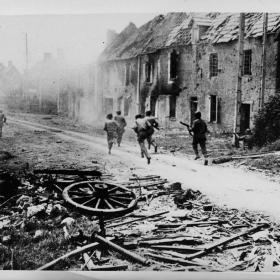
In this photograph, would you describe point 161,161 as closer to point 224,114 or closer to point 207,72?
point 224,114

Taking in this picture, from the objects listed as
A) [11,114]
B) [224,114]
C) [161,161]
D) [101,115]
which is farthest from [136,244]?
[11,114]

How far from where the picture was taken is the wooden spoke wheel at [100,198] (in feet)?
10.2

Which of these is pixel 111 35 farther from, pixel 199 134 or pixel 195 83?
pixel 199 134

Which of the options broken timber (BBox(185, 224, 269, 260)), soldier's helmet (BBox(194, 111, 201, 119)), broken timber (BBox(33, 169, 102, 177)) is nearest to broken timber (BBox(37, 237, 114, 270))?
broken timber (BBox(33, 169, 102, 177))

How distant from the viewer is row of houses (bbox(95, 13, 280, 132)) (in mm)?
3467

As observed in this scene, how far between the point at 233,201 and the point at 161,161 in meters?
0.79

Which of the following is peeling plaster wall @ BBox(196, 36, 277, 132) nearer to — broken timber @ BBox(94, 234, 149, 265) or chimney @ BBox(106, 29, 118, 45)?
chimney @ BBox(106, 29, 118, 45)

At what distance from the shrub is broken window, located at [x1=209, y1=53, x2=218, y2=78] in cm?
60

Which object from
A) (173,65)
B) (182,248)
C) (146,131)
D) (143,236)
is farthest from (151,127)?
(182,248)

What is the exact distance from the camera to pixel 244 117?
11.4 feet

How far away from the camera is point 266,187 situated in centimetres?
340

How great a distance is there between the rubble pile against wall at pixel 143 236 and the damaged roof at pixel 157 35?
1.52 m

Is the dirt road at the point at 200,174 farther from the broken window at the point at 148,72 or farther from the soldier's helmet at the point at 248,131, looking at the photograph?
the broken window at the point at 148,72

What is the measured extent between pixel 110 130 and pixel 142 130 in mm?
326
